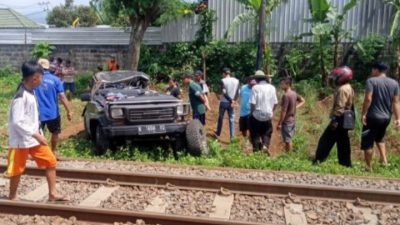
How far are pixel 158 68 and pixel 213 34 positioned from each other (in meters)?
2.34

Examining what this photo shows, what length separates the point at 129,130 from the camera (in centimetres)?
1008

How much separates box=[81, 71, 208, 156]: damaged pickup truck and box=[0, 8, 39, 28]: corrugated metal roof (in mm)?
30352

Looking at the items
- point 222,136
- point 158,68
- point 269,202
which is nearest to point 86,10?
point 158,68

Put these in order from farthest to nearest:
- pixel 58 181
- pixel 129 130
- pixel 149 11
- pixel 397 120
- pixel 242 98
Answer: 1. pixel 149 11
2. pixel 242 98
3. pixel 129 130
4. pixel 397 120
5. pixel 58 181

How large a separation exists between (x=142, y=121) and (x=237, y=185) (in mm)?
3198

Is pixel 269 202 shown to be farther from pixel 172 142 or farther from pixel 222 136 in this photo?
pixel 222 136

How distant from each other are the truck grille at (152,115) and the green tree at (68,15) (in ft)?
152

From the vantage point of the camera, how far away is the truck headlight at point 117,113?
1016cm

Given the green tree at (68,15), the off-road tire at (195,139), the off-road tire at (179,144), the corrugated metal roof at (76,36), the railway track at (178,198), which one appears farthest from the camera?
the green tree at (68,15)

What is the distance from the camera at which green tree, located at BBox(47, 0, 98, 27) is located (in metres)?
55.7

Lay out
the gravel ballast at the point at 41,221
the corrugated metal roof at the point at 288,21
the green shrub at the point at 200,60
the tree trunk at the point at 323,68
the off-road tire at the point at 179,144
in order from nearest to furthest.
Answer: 1. the gravel ballast at the point at 41,221
2. the off-road tire at the point at 179,144
3. the tree trunk at the point at 323,68
4. the corrugated metal roof at the point at 288,21
5. the green shrub at the point at 200,60

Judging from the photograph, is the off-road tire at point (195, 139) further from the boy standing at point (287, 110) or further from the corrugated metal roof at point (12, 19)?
the corrugated metal roof at point (12, 19)

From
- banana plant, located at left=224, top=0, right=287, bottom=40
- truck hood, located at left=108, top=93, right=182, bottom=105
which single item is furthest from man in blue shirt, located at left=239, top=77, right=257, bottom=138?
banana plant, located at left=224, top=0, right=287, bottom=40

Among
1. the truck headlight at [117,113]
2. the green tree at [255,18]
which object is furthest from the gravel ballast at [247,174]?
Answer: the green tree at [255,18]
